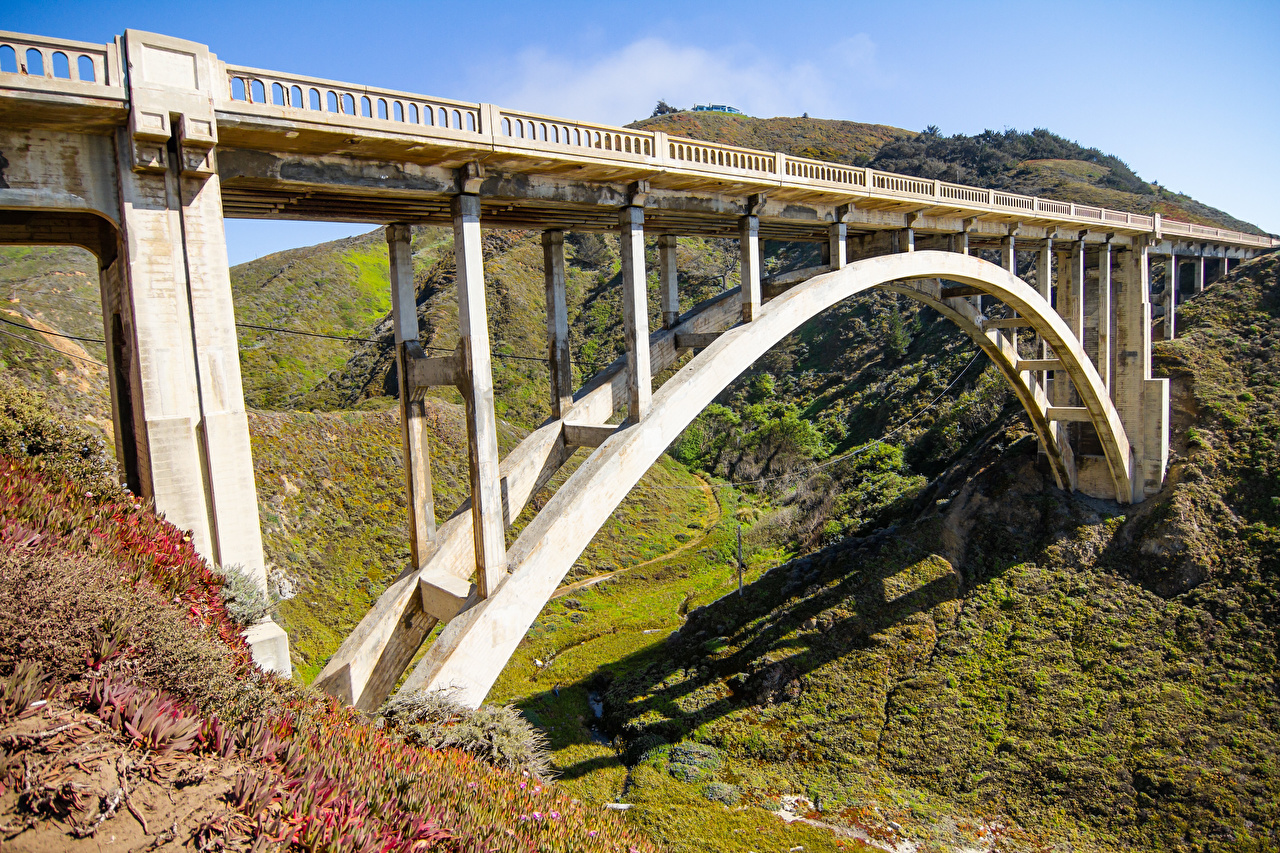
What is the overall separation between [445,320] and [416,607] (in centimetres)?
2947

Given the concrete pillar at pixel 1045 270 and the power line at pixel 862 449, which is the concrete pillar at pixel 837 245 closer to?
the concrete pillar at pixel 1045 270

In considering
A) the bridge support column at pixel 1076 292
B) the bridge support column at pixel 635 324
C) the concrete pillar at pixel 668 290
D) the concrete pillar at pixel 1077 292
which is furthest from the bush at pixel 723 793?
the concrete pillar at pixel 1077 292

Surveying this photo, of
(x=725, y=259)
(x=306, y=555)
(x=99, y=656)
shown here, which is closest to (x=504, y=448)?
(x=306, y=555)

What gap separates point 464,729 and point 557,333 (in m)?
5.84

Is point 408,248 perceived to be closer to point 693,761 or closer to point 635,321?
point 635,321

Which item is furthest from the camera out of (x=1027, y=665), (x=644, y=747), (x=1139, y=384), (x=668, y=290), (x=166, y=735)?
(x=1139, y=384)

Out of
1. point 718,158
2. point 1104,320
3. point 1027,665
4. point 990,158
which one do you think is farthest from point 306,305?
point 990,158

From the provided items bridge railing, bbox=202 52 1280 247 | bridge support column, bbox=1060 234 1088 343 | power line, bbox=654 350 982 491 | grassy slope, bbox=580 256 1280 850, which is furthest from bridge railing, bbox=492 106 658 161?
power line, bbox=654 350 982 491

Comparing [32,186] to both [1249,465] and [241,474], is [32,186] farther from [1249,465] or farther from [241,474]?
[1249,465]

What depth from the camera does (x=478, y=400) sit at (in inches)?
325

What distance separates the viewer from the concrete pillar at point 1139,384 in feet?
69.6

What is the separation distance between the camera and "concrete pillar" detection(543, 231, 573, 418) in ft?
35.3

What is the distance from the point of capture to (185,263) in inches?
254

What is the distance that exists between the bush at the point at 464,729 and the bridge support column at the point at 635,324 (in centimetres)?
419
